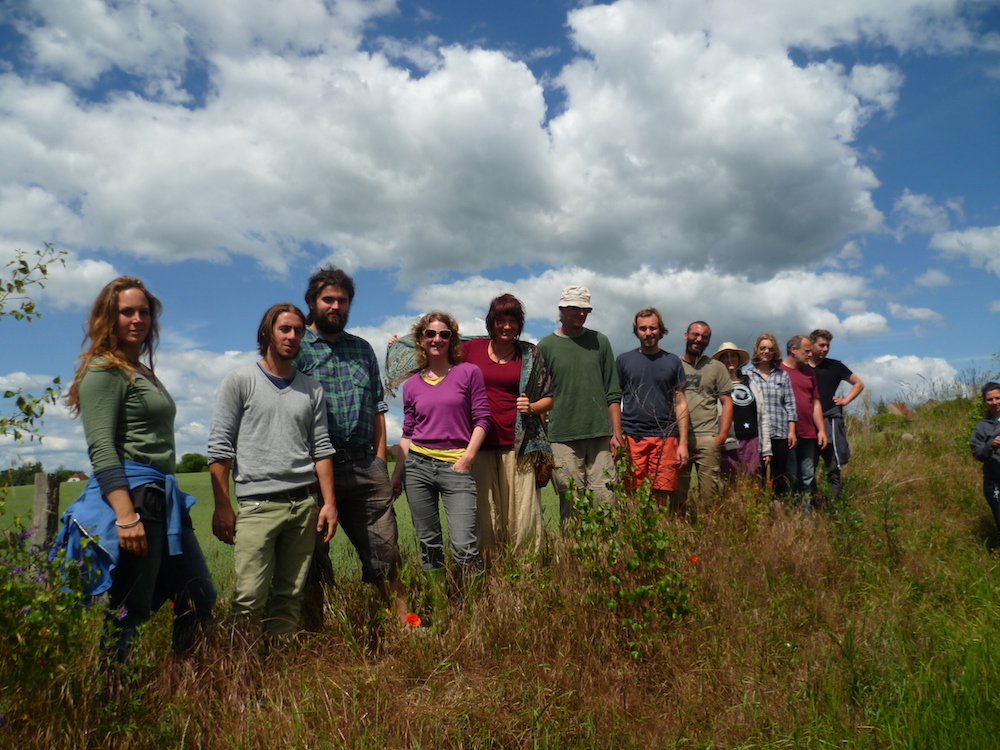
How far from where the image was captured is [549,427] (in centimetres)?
453

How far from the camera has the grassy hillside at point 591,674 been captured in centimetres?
237

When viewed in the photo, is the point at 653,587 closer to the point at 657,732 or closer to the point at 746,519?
the point at 657,732

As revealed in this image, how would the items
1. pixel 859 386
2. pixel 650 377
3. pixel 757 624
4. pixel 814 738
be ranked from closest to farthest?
1. pixel 814 738
2. pixel 757 624
3. pixel 650 377
4. pixel 859 386

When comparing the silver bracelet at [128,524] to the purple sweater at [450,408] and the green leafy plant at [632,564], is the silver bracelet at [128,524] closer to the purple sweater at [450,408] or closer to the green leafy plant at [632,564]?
the purple sweater at [450,408]

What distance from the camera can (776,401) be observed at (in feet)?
18.9

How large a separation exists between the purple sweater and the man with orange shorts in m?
1.53

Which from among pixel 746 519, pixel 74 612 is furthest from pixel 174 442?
pixel 746 519

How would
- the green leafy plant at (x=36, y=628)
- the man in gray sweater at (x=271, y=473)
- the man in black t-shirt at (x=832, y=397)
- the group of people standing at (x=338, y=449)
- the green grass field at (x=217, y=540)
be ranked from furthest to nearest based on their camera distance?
1. the man in black t-shirt at (x=832, y=397)
2. the green grass field at (x=217, y=540)
3. the man in gray sweater at (x=271, y=473)
4. the group of people standing at (x=338, y=449)
5. the green leafy plant at (x=36, y=628)

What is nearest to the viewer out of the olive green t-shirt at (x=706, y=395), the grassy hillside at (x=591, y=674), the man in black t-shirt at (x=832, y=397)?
the grassy hillside at (x=591, y=674)

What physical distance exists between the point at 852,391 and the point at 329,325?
17.3 ft

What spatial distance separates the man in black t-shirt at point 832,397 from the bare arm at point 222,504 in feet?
17.5

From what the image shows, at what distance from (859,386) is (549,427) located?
144 inches

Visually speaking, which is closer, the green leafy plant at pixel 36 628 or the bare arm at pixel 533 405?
the green leafy plant at pixel 36 628

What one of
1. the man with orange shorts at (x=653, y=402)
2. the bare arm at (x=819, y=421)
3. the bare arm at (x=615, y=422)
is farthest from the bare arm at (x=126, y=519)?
the bare arm at (x=819, y=421)
